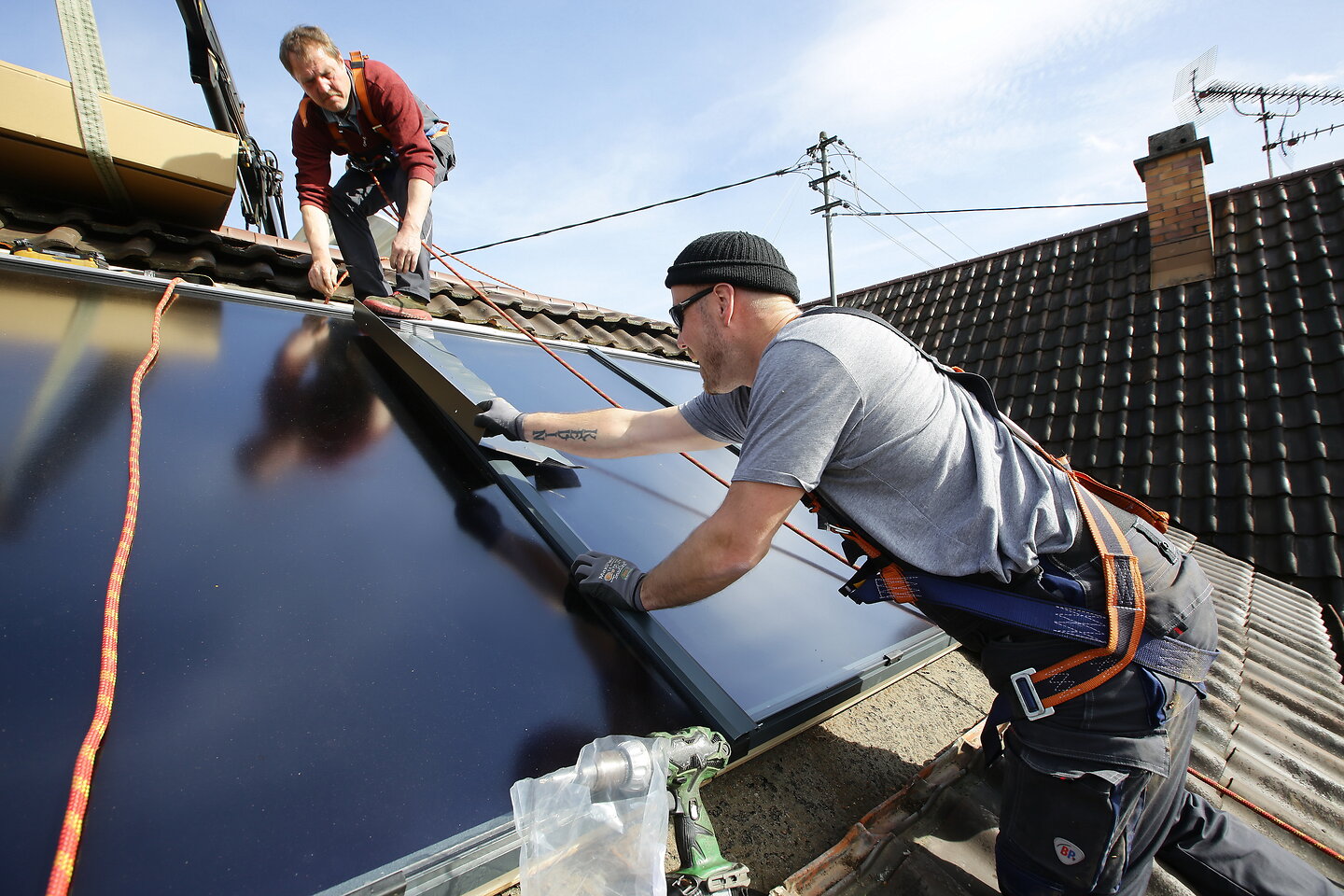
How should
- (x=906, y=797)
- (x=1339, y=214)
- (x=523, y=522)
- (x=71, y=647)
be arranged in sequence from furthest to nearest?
(x=1339, y=214) → (x=523, y=522) → (x=906, y=797) → (x=71, y=647)

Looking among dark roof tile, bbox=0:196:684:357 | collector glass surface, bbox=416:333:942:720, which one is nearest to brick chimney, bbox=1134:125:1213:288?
dark roof tile, bbox=0:196:684:357

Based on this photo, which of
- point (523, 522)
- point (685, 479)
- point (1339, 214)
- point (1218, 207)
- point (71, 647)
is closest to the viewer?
point (71, 647)

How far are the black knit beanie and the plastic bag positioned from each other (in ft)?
3.78

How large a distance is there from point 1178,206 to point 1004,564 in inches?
306

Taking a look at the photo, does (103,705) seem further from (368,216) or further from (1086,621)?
(368,216)

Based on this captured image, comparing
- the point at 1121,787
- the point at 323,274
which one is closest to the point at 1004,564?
Answer: the point at 1121,787

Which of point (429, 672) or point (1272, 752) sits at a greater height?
point (429, 672)

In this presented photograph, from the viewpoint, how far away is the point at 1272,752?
6.81ft

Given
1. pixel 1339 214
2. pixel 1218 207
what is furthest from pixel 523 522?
pixel 1218 207

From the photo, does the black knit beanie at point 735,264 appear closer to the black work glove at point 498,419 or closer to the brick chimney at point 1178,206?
the black work glove at point 498,419

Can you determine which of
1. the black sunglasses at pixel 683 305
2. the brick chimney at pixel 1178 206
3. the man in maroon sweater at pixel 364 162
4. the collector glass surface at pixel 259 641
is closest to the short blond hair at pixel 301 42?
the man in maroon sweater at pixel 364 162

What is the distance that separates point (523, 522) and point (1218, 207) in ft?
28.6

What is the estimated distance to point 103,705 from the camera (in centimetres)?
91

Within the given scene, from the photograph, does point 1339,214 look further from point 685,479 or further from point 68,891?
point 68,891
